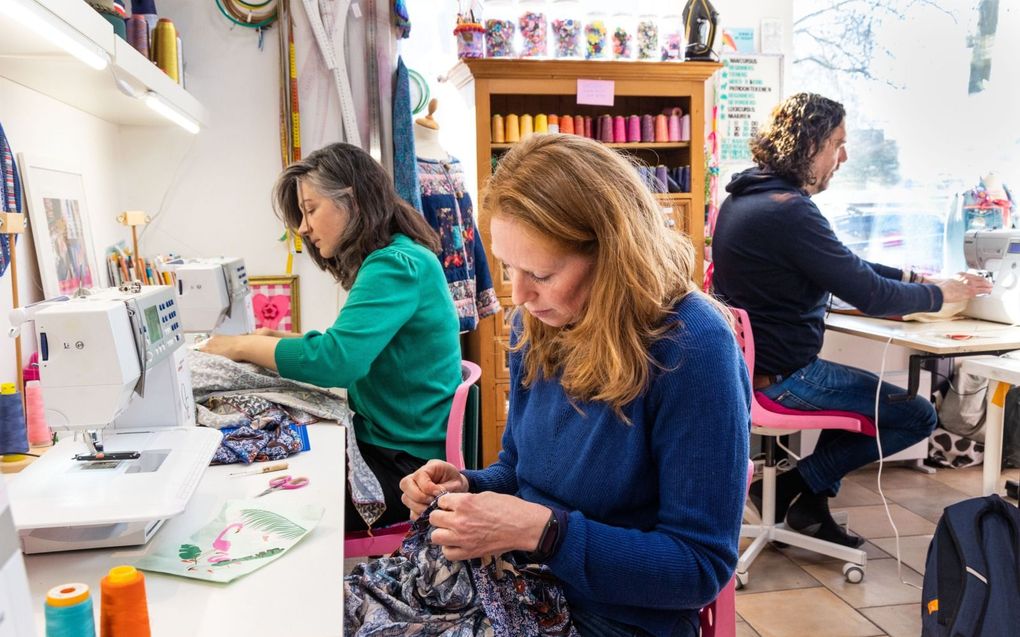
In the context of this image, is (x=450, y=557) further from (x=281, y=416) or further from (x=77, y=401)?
(x=281, y=416)

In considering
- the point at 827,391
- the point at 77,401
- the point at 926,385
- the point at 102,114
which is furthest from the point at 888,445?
the point at 102,114

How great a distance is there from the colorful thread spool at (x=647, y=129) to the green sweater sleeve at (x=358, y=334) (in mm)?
2099

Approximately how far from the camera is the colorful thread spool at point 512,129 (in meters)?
3.67

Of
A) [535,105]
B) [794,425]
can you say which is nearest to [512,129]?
[535,105]

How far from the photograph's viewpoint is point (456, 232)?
10.8 feet

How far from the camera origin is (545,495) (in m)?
1.31

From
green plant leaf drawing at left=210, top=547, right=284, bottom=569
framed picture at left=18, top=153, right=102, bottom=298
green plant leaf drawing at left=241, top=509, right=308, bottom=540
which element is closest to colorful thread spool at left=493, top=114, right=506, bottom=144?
framed picture at left=18, top=153, right=102, bottom=298

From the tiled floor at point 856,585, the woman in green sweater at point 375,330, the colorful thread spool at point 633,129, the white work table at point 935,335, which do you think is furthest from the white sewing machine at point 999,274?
the woman in green sweater at point 375,330

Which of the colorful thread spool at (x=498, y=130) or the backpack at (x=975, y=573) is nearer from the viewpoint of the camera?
the backpack at (x=975, y=573)

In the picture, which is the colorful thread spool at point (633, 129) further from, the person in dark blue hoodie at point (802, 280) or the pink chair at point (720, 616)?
the pink chair at point (720, 616)

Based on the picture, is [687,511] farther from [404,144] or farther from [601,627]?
[404,144]

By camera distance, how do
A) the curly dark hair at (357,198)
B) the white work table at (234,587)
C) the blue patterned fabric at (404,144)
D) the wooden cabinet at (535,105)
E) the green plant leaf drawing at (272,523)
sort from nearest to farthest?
the white work table at (234,587), the green plant leaf drawing at (272,523), the curly dark hair at (357,198), the blue patterned fabric at (404,144), the wooden cabinet at (535,105)

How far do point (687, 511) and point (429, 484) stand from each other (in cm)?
45

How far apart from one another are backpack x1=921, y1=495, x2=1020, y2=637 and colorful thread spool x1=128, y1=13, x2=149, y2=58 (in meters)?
2.73
